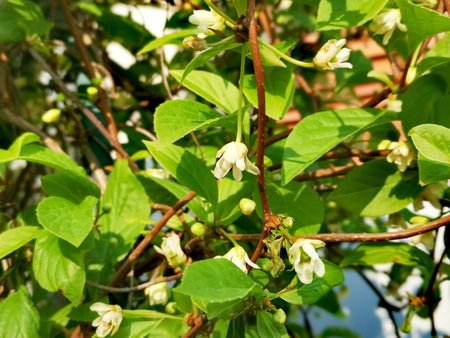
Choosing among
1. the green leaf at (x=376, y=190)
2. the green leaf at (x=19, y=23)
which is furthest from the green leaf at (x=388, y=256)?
the green leaf at (x=19, y=23)

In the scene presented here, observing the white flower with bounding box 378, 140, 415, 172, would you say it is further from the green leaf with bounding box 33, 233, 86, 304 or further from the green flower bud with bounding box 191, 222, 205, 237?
the green leaf with bounding box 33, 233, 86, 304

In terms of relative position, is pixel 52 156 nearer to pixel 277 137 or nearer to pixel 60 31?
pixel 277 137

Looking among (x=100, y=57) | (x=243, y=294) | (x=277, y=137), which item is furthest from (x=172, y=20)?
(x=243, y=294)

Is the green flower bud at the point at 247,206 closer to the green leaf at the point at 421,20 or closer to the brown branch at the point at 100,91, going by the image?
the green leaf at the point at 421,20

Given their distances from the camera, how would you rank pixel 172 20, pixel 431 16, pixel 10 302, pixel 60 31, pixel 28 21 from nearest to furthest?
pixel 431 16, pixel 10 302, pixel 28 21, pixel 172 20, pixel 60 31

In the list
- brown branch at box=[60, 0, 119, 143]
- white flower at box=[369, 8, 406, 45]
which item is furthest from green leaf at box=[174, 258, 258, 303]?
brown branch at box=[60, 0, 119, 143]

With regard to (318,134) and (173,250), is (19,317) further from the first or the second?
(318,134)
